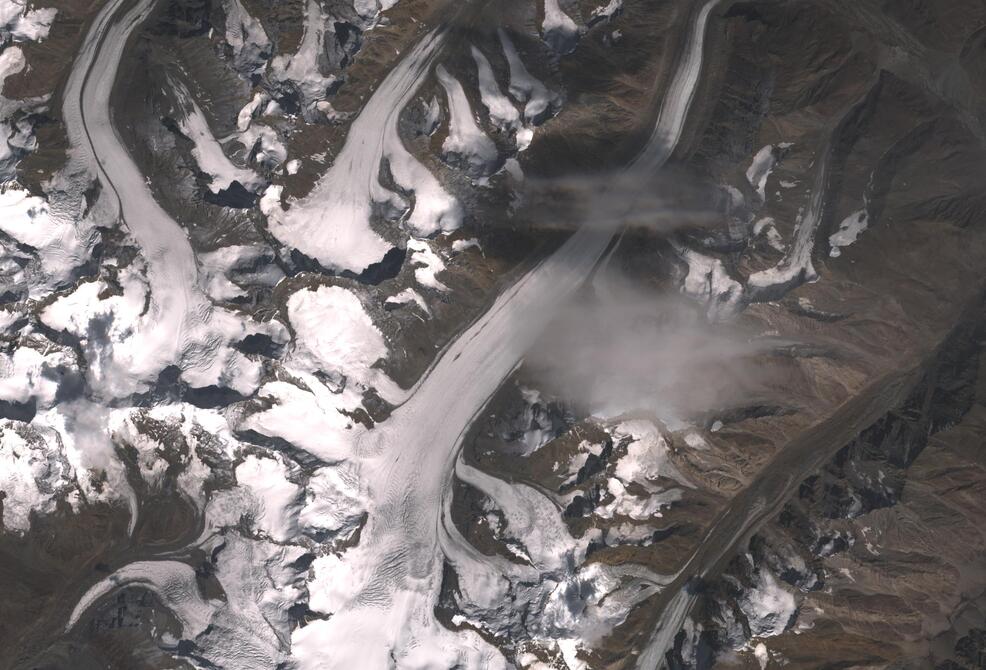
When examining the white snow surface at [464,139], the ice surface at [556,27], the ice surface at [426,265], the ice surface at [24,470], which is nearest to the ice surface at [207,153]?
the ice surface at [426,265]

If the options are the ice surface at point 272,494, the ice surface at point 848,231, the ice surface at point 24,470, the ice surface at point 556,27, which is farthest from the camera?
the ice surface at point 848,231

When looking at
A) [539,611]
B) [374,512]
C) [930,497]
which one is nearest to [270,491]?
[374,512]

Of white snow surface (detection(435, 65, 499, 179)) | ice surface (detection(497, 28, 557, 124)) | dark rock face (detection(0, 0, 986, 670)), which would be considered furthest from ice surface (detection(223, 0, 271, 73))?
ice surface (detection(497, 28, 557, 124))

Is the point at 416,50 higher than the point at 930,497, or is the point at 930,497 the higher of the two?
the point at 416,50

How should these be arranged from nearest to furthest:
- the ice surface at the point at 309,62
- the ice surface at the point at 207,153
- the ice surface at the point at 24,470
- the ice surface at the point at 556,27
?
1. the ice surface at the point at 24,470
2. the ice surface at the point at 309,62
3. the ice surface at the point at 207,153
4. the ice surface at the point at 556,27

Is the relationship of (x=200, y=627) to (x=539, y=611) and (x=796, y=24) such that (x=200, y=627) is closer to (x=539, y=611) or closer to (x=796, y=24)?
(x=539, y=611)

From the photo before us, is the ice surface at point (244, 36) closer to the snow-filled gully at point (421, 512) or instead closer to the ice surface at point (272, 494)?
the snow-filled gully at point (421, 512)

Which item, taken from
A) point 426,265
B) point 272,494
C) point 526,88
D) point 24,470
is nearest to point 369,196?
point 426,265

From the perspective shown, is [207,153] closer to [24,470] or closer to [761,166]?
[24,470]
